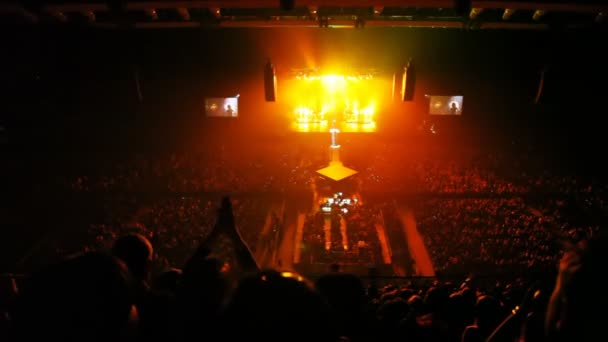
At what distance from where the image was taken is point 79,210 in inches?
326

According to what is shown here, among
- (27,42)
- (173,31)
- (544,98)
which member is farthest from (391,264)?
(27,42)

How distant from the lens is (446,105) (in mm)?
11000

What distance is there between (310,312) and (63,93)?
11295 millimetres

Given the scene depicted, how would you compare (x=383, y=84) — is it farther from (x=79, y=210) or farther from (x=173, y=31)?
(x=79, y=210)

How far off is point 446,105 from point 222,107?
6.07 metres

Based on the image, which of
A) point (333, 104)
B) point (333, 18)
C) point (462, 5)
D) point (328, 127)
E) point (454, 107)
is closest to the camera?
point (462, 5)

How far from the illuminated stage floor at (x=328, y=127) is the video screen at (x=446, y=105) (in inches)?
65.8

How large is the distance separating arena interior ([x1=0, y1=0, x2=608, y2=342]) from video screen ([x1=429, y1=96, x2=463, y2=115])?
0.16 feet

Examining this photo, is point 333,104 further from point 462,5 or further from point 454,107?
point 462,5

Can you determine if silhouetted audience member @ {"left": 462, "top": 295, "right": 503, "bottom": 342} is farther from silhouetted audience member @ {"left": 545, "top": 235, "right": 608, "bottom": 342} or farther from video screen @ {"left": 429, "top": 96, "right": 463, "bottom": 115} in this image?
video screen @ {"left": 429, "top": 96, "right": 463, "bottom": 115}

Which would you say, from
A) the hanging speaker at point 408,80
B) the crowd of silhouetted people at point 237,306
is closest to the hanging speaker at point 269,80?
the hanging speaker at point 408,80

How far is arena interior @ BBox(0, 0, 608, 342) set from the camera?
1.28m

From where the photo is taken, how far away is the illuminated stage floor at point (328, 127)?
1112 cm

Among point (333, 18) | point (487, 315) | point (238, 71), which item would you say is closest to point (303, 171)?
point (238, 71)
